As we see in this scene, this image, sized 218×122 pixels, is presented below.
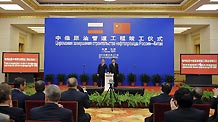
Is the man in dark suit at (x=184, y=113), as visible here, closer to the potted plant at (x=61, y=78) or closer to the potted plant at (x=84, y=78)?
the potted plant at (x=84, y=78)

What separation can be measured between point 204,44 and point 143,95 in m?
7.91

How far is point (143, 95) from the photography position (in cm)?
834

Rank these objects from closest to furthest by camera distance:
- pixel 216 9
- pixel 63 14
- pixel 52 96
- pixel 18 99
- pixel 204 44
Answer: pixel 52 96, pixel 18 99, pixel 216 9, pixel 63 14, pixel 204 44

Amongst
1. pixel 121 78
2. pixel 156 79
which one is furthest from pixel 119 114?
pixel 156 79

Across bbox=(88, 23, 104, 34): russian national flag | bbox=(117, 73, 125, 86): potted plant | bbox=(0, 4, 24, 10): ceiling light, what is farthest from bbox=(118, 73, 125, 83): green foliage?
bbox=(0, 4, 24, 10): ceiling light

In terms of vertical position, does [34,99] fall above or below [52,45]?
below

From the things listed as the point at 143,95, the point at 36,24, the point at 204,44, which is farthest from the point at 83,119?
the point at 204,44

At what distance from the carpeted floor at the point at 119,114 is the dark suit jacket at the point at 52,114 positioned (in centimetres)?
336

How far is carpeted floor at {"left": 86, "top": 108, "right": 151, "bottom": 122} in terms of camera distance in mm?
5938

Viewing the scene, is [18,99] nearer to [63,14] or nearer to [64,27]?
[64,27]

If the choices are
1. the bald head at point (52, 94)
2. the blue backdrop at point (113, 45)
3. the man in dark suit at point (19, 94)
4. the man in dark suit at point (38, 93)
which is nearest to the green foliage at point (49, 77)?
the blue backdrop at point (113, 45)

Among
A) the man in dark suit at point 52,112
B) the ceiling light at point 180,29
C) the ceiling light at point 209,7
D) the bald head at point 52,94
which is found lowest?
the man in dark suit at point 52,112

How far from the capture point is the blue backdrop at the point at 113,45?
1288 centimetres

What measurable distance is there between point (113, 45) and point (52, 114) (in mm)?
10512
